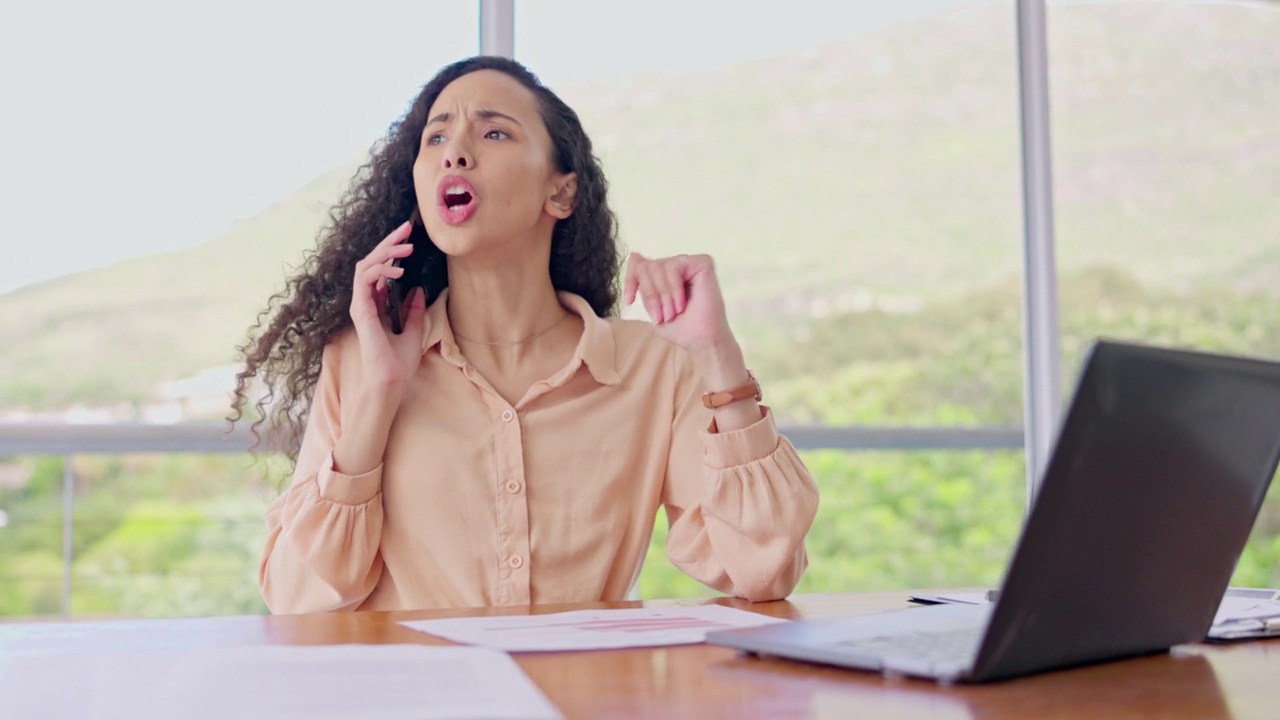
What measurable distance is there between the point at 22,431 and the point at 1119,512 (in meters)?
2.16

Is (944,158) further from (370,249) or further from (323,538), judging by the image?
(323,538)

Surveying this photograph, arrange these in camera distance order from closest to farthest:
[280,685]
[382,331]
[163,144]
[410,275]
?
[280,685], [382,331], [410,275], [163,144]

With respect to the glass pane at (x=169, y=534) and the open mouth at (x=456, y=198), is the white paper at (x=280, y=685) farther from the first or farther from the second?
the open mouth at (x=456, y=198)

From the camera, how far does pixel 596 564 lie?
5.67ft

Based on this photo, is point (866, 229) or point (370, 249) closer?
point (370, 249)

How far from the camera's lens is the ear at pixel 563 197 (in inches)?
78.0

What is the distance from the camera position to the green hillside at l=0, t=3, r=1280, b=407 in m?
8.56

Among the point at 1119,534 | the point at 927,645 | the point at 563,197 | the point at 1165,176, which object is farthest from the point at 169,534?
the point at 1165,176

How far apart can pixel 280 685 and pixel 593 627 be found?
14.1 inches

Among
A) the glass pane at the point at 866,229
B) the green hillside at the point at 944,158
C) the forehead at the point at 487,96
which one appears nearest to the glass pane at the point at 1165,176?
the green hillside at the point at 944,158

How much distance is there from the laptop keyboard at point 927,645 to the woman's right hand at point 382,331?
90 centimetres

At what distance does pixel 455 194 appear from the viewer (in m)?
1.81

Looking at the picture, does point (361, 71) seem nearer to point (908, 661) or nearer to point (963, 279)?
point (908, 661)

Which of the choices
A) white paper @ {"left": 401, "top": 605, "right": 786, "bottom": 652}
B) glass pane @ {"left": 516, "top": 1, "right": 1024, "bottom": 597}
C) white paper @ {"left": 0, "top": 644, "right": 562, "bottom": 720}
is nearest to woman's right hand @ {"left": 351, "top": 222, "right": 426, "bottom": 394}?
white paper @ {"left": 401, "top": 605, "right": 786, "bottom": 652}
